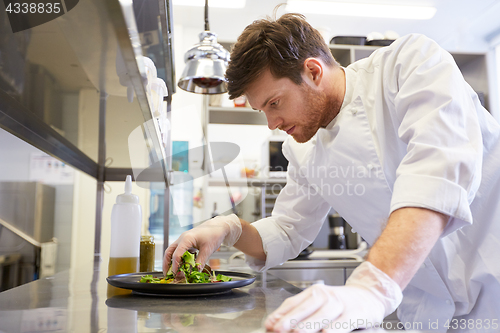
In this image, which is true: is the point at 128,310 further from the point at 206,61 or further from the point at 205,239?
the point at 206,61

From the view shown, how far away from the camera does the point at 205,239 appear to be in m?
1.00

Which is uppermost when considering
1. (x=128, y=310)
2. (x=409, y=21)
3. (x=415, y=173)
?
(x=409, y=21)

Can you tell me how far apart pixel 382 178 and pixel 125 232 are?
25.8 inches

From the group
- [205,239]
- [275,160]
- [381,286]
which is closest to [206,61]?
[205,239]

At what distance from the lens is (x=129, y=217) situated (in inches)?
37.5

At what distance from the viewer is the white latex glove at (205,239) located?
3.04 feet

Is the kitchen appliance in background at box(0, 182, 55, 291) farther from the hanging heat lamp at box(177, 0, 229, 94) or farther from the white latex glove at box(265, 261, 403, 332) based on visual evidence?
the white latex glove at box(265, 261, 403, 332)

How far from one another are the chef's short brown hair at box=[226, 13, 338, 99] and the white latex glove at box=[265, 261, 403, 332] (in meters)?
0.62

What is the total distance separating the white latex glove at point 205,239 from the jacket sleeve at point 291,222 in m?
0.12

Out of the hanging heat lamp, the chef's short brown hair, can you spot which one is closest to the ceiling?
the hanging heat lamp

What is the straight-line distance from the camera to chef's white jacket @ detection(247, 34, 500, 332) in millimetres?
679

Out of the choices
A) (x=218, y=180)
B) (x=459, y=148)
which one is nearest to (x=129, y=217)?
(x=459, y=148)

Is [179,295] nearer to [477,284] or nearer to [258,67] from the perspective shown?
[258,67]

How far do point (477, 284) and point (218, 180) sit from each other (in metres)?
2.41
